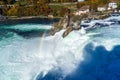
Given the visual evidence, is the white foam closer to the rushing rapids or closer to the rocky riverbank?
the rushing rapids

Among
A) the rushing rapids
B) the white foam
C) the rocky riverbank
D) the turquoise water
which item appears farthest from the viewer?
the rocky riverbank

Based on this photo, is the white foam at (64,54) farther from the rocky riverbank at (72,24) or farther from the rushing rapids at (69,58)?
the rocky riverbank at (72,24)

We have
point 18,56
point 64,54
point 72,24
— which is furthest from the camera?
point 72,24

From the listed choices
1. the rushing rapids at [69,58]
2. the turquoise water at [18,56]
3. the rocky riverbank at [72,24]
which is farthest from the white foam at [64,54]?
the rocky riverbank at [72,24]

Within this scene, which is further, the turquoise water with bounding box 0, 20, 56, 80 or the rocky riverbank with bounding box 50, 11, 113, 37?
the rocky riverbank with bounding box 50, 11, 113, 37

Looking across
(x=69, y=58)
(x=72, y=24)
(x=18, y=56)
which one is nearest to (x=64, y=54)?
(x=69, y=58)

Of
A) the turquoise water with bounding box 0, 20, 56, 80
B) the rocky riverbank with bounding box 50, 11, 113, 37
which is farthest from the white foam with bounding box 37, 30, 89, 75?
the rocky riverbank with bounding box 50, 11, 113, 37

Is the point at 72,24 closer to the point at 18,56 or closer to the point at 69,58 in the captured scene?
the point at 18,56

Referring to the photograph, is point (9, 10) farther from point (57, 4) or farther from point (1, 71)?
point (1, 71)

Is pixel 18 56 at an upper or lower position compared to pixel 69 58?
lower

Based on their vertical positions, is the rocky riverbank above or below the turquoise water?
above
